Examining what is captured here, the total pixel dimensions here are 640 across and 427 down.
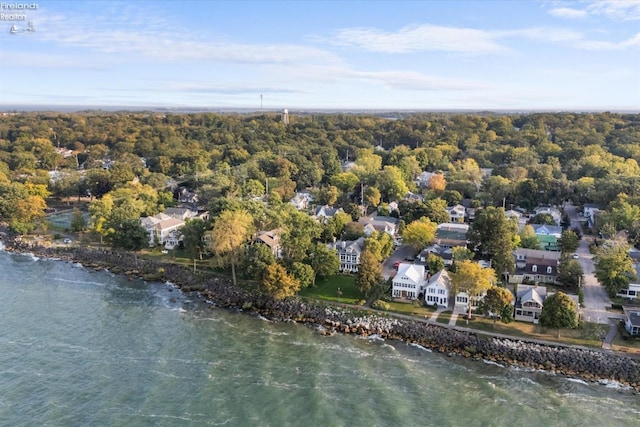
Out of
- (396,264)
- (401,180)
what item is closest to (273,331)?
(396,264)

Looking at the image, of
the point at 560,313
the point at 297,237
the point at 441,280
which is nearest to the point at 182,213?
the point at 297,237

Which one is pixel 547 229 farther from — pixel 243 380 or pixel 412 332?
pixel 243 380

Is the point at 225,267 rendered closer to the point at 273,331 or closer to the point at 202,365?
the point at 273,331

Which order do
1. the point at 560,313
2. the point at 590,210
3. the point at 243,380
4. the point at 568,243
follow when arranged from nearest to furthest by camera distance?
the point at 243,380, the point at 560,313, the point at 568,243, the point at 590,210

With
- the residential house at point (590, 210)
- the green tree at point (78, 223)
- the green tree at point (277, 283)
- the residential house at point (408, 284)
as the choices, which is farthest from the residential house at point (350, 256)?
the green tree at point (78, 223)

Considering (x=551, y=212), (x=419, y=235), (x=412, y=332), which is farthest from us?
(x=551, y=212)

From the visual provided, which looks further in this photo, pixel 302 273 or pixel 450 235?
pixel 450 235
